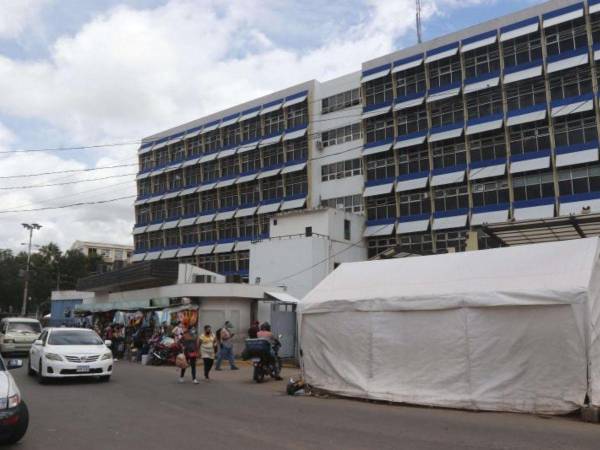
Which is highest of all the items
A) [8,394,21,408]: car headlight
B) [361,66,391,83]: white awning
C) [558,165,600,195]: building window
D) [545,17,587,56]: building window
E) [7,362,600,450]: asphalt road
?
[361,66,391,83]: white awning

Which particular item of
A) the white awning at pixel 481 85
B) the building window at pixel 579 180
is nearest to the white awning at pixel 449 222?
the building window at pixel 579 180

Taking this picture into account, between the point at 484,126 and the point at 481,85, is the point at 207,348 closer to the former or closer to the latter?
the point at 484,126

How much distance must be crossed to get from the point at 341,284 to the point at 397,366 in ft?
9.33

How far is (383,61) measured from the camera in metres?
48.4

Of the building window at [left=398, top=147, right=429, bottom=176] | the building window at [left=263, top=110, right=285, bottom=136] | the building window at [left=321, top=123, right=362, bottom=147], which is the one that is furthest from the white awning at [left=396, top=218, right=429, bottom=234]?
the building window at [left=263, top=110, right=285, bottom=136]

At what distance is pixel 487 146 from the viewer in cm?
4212

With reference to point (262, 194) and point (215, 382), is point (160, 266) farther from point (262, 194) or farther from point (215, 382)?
point (262, 194)

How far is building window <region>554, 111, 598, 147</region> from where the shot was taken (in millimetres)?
37438

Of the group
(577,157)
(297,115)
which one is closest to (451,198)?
(577,157)

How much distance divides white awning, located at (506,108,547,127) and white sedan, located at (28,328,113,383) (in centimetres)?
3412

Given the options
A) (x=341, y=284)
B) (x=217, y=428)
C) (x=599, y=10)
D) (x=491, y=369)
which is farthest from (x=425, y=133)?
(x=217, y=428)

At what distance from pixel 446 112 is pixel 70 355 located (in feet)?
121

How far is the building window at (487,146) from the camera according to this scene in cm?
4147

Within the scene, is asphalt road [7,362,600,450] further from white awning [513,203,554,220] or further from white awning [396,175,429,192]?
white awning [396,175,429,192]
